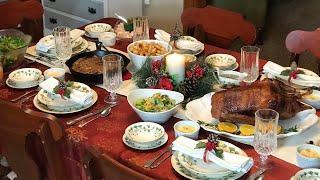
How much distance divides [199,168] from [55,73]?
0.84m

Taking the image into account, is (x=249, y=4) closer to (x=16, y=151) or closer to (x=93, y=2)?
(x=93, y=2)

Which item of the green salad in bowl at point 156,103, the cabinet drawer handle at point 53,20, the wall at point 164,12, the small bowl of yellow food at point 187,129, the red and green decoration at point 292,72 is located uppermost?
the red and green decoration at point 292,72

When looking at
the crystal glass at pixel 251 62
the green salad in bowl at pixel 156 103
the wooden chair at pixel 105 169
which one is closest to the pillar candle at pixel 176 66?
the green salad in bowl at pixel 156 103

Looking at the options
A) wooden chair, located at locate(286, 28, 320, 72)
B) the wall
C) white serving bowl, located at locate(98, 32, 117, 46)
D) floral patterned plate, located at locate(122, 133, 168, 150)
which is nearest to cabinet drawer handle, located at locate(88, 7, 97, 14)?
the wall

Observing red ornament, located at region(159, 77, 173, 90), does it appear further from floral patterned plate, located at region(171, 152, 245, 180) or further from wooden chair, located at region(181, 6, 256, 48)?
wooden chair, located at region(181, 6, 256, 48)

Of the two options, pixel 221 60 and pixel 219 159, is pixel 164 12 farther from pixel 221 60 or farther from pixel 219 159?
pixel 219 159

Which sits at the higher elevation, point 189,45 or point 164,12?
point 189,45

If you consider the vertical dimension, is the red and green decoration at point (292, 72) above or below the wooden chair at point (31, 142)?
above

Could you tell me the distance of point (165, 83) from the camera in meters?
1.85

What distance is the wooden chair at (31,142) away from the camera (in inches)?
60.1

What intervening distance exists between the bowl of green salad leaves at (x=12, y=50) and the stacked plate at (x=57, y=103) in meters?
0.32

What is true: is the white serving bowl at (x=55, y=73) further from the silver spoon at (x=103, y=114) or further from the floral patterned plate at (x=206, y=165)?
the floral patterned plate at (x=206, y=165)

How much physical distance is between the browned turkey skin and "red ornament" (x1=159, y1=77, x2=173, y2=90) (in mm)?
238

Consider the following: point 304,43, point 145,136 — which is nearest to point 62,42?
point 145,136
